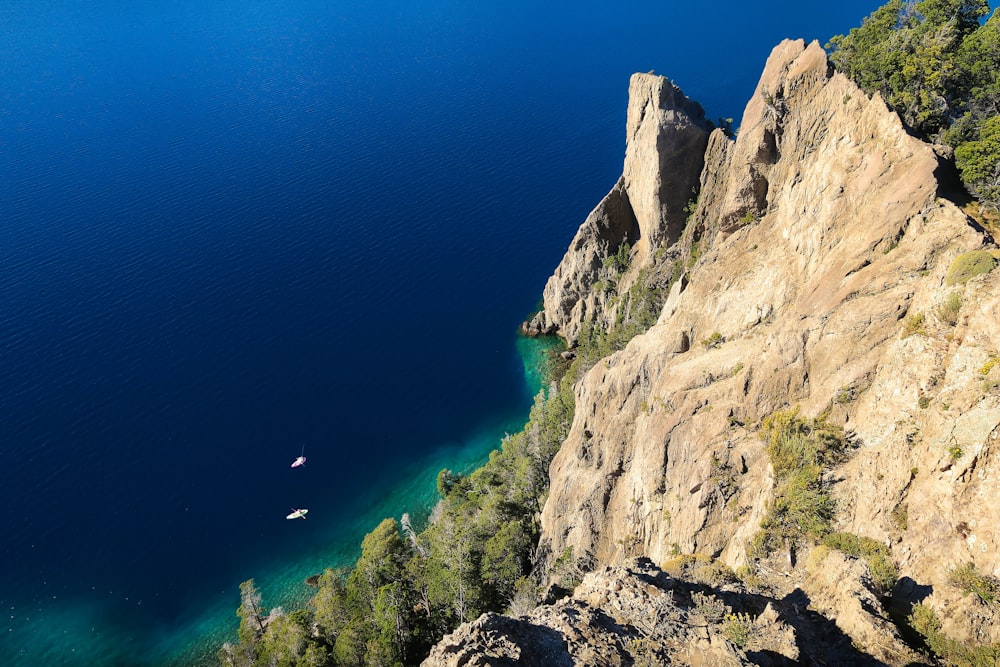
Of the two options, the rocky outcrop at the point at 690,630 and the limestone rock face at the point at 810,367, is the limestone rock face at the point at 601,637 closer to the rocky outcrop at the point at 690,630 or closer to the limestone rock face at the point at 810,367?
the rocky outcrop at the point at 690,630

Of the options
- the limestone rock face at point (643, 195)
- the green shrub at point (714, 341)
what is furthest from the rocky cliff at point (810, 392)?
the limestone rock face at point (643, 195)

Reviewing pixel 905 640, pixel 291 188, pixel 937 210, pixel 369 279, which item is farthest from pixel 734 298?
pixel 291 188

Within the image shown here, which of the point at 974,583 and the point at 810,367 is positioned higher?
the point at 810,367

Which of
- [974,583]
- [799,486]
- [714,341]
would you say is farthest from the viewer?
[714,341]

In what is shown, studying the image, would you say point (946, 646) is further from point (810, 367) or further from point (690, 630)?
point (810, 367)

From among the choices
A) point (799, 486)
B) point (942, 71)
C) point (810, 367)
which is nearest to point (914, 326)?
point (810, 367)

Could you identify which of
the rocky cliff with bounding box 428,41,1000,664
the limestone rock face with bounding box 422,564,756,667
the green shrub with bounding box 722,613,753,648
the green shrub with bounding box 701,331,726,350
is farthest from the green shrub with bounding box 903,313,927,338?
the limestone rock face with bounding box 422,564,756,667

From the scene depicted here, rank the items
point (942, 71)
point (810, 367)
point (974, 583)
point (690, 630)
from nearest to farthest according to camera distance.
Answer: point (974, 583) → point (690, 630) → point (810, 367) → point (942, 71)

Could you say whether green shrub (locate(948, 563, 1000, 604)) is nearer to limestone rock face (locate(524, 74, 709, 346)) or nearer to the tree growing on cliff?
the tree growing on cliff
